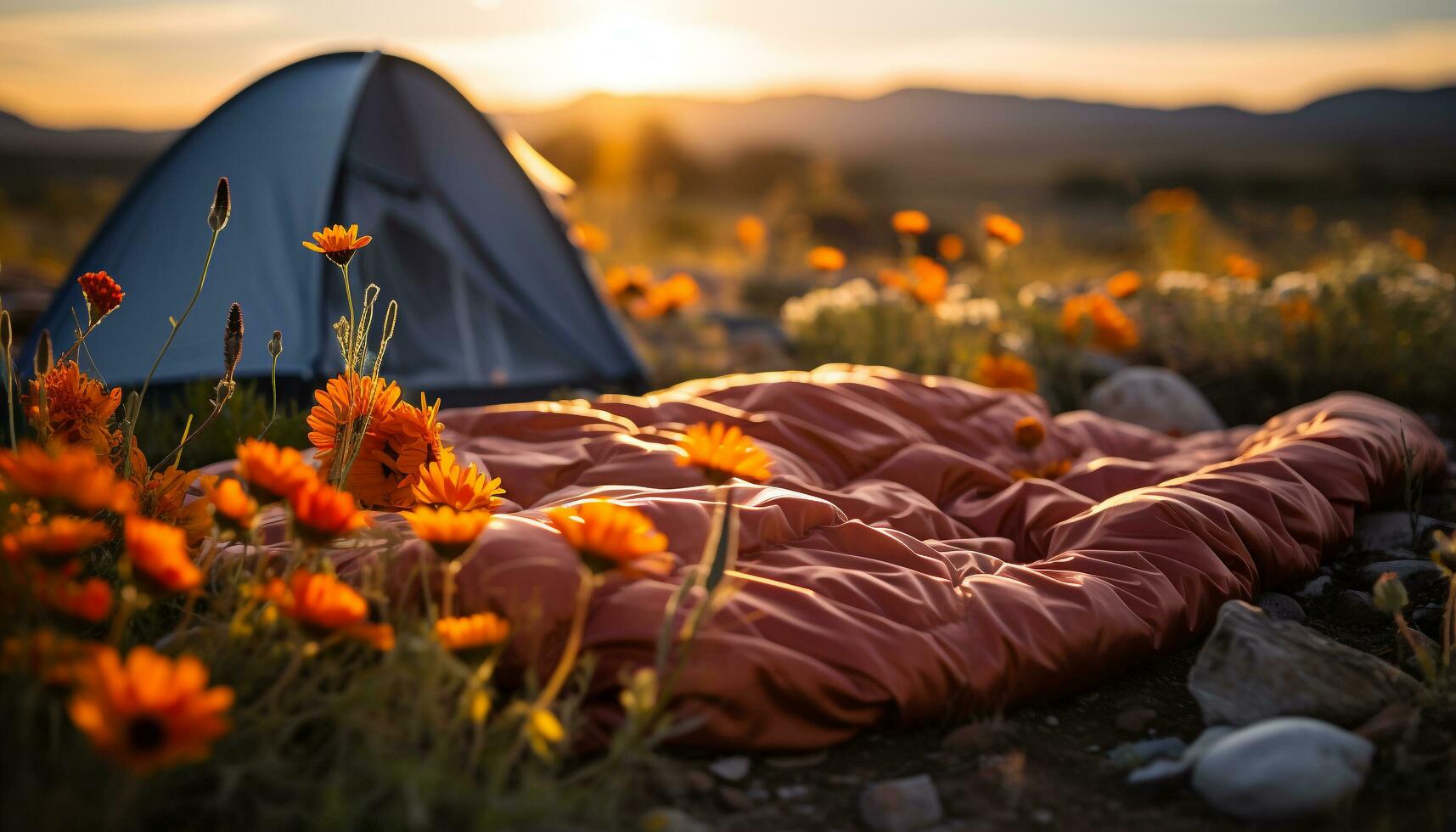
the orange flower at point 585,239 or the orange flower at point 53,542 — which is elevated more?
the orange flower at point 585,239

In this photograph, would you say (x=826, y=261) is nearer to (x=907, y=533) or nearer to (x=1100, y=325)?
(x=1100, y=325)

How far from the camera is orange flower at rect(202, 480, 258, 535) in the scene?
4.66 ft

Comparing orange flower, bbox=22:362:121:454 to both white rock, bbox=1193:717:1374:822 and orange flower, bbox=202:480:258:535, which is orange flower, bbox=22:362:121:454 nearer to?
orange flower, bbox=202:480:258:535

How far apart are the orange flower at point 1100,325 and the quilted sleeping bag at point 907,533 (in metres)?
1.13

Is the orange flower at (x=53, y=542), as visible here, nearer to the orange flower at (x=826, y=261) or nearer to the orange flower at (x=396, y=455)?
the orange flower at (x=396, y=455)

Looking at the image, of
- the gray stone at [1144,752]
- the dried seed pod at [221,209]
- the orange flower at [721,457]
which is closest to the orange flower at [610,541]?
the orange flower at [721,457]

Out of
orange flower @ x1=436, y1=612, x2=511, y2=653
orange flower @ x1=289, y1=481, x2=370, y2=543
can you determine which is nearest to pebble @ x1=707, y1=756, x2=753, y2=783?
orange flower @ x1=436, y1=612, x2=511, y2=653

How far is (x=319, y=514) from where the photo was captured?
139cm

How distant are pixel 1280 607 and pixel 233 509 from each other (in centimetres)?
248

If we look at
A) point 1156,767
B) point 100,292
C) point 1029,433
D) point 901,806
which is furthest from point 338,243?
point 1029,433

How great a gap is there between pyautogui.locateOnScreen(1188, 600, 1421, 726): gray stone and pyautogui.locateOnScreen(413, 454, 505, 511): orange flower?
143cm

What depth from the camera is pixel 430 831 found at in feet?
4.50

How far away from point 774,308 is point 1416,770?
7760mm

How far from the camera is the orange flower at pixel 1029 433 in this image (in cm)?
331
